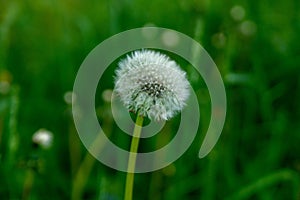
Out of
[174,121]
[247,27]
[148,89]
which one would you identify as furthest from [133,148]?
[247,27]

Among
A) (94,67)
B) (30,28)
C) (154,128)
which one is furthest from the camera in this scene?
(30,28)

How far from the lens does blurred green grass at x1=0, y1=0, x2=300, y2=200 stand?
1.74 m

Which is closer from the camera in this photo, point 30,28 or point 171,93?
point 171,93

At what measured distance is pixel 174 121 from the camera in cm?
203

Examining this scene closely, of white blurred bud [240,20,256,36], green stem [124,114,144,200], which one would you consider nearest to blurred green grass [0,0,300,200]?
white blurred bud [240,20,256,36]

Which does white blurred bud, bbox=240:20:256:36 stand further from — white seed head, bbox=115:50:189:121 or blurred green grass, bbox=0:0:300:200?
white seed head, bbox=115:50:189:121

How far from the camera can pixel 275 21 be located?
101 inches

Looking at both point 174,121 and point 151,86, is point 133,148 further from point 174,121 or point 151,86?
point 174,121

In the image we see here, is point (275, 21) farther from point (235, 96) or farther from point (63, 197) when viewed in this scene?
point (63, 197)

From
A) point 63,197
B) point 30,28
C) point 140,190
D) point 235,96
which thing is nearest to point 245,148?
point 235,96

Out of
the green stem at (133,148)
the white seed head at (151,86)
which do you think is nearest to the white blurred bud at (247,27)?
the white seed head at (151,86)

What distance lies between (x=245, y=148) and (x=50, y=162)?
0.66 metres

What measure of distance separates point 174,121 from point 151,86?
998mm

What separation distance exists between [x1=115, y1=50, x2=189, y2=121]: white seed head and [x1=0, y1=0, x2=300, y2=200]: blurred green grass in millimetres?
412
